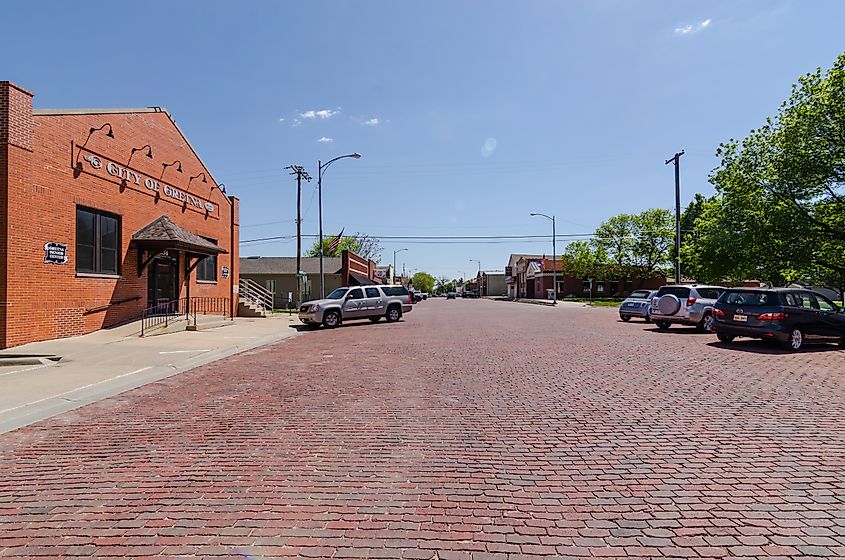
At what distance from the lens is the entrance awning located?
18.8 m

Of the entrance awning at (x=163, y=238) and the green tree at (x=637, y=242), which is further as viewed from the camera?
the green tree at (x=637, y=242)

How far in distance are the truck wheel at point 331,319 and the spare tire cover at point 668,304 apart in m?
13.5

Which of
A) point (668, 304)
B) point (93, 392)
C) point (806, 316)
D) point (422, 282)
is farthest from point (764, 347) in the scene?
point (422, 282)

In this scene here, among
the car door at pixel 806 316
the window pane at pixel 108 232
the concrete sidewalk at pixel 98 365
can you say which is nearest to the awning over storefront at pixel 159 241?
the window pane at pixel 108 232

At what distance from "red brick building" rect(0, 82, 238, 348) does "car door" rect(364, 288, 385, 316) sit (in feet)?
24.5

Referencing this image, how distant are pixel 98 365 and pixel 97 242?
7040mm

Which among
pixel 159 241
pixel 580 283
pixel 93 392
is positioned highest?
pixel 159 241

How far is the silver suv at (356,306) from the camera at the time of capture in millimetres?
23688

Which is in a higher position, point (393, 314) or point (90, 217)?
point (90, 217)

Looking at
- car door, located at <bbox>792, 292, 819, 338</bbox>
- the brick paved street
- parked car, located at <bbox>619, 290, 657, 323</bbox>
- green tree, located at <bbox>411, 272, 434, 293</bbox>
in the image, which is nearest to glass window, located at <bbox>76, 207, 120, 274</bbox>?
the brick paved street

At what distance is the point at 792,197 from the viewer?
2339 centimetres

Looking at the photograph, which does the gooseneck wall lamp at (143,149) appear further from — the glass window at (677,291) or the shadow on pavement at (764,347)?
the glass window at (677,291)

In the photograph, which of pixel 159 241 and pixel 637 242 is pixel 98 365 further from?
pixel 637 242

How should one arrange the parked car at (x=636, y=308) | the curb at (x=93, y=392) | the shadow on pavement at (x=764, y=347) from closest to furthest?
the curb at (x=93, y=392), the shadow on pavement at (x=764, y=347), the parked car at (x=636, y=308)
